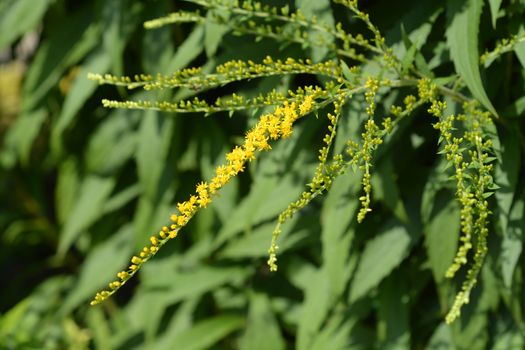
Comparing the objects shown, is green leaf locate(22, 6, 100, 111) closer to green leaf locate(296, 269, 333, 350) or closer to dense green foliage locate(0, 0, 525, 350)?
dense green foliage locate(0, 0, 525, 350)

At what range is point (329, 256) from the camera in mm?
2125

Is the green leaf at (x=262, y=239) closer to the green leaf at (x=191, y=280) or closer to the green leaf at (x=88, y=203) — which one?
the green leaf at (x=191, y=280)

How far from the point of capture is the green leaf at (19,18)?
264 cm

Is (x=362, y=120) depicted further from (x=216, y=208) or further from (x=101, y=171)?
(x=101, y=171)

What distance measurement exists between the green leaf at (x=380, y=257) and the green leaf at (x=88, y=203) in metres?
1.06

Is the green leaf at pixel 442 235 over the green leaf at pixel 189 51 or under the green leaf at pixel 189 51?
under

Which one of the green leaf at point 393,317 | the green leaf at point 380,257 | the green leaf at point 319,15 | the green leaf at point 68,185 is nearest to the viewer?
the green leaf at point 319,15

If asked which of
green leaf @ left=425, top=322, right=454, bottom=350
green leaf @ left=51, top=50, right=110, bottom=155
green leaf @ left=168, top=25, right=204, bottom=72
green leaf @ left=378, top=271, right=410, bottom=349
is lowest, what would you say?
green leaf @ left=425, top=322, right=454, bottom=350

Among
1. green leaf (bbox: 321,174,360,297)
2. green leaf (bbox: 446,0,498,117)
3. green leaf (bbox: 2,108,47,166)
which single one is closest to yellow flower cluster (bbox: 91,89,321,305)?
green leaf (bbox: 446,0,498,117)

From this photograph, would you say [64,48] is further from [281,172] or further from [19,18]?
[281,172]

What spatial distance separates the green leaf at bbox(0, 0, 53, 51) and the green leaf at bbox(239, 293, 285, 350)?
1199mm

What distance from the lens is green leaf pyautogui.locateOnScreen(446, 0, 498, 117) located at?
65.7 inches

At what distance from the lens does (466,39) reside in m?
1.74

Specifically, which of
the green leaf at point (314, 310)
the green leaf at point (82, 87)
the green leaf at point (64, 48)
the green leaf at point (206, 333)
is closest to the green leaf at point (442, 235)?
the green leaf at point (314, 310)
